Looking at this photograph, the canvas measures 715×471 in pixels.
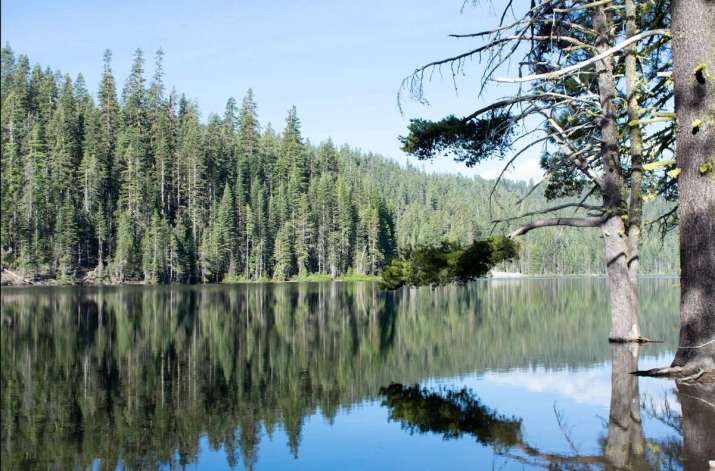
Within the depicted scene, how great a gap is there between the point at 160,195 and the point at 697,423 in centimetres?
9919

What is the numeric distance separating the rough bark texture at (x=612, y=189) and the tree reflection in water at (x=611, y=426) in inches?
122

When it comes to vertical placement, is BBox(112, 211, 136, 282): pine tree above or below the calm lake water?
above

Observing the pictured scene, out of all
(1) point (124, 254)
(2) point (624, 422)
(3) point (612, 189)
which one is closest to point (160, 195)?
(1) point (124, 254)

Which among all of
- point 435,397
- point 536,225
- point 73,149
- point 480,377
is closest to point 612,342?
point 536,225

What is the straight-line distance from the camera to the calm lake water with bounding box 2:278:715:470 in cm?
704

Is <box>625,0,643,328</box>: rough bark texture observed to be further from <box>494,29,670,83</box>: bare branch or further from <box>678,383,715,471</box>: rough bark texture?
<box>678,383,715,471</box>: rough bark texture

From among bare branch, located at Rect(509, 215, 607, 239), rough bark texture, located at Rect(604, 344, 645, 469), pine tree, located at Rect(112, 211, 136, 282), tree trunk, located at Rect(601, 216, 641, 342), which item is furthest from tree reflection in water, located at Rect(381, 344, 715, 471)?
pine tree, located at Rect(112, 211, 136, 282)

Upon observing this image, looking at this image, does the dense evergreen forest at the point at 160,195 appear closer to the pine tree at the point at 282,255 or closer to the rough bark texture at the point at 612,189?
the pine tree at the point at 282,255

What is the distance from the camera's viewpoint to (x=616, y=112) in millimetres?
14836

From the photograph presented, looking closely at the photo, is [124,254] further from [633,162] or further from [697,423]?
[697,423]

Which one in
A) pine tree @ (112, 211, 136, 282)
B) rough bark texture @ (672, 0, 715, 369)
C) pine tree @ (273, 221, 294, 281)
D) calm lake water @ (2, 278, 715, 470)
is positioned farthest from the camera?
pine tree @ (273, 221, 294, 281)

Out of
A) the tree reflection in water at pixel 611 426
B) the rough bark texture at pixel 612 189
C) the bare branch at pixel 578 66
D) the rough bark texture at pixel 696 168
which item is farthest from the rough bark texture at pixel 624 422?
the bare branch at pixel 578 66

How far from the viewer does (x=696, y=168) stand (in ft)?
29.6

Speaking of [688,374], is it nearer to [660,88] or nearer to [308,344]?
[660,88]
